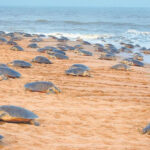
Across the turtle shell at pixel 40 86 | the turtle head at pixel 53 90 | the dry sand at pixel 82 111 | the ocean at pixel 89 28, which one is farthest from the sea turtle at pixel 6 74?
the ocean at pixel 89 28

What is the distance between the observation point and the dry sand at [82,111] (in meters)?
4.21

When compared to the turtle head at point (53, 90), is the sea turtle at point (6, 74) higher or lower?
higher

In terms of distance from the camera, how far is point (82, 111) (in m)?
5.80

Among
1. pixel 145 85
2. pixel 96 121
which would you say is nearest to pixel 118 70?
pixel 145 85

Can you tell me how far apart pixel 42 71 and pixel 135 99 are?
128 inches

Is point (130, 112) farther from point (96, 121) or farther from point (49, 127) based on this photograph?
point (49, 127)

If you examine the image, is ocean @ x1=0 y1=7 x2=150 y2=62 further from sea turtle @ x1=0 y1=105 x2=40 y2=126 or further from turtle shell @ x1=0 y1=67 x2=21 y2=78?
sea turtle @ x1=0 y1=105 x2=40 y2=126

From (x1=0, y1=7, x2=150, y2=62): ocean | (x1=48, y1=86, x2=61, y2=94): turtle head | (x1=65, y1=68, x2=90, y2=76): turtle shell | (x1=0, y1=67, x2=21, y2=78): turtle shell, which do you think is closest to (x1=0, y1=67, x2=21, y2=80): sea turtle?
(x1=0, y1=67, x2=21, y2=78): turtle shell

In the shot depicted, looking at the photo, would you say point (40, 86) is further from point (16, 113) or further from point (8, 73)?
point (16, 113)

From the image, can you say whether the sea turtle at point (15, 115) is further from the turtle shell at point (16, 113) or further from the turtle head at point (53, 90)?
the turtle head at point (53, 90)

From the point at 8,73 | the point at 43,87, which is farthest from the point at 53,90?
the point at 8,73

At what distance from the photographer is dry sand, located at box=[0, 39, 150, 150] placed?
4.21m

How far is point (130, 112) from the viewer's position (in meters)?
5.96

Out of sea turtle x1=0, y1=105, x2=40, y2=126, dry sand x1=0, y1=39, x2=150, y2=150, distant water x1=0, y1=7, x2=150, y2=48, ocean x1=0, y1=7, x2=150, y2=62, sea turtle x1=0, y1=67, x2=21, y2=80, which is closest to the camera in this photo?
dry sand x1=0, y1=39, x2=150, y2=150
